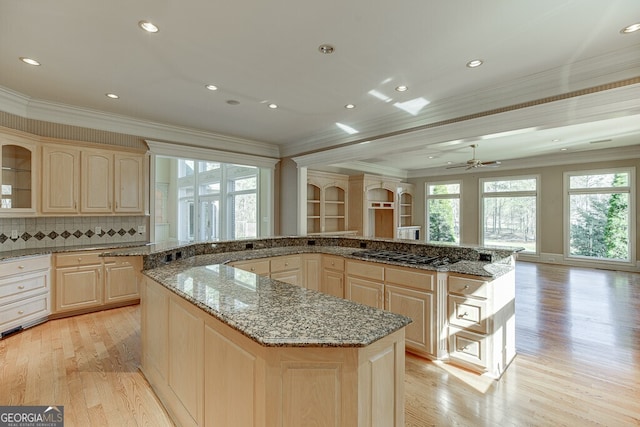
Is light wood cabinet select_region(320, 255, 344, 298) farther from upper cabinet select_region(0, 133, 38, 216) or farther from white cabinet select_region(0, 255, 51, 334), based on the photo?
upper cabinet select_region(0, 133, 38, 216)

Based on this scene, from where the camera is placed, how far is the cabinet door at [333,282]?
3.58 meters

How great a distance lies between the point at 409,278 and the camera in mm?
2859

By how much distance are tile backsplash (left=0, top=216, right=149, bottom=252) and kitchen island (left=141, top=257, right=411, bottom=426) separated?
331 cm

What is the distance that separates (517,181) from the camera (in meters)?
8.15

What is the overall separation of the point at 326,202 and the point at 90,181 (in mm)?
4552

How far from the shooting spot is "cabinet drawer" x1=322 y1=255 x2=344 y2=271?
142 inches

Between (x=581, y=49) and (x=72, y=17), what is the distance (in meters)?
3.86

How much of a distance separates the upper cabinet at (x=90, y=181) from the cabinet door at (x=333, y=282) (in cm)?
295

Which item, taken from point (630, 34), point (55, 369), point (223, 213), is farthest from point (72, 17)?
point (223, 213)

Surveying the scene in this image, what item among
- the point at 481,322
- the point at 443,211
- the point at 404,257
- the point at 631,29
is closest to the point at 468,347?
the point at 481,322

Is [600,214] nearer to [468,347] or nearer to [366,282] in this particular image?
[468,347]

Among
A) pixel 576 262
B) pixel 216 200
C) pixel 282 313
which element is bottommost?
pixel 576 262

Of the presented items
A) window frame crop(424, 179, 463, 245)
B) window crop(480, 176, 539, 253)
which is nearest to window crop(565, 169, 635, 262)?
window crop(480, 176, 539, 253)

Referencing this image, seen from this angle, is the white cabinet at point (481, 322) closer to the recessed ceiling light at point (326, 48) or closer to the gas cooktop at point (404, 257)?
the gas cooktop at point (404, 257)
